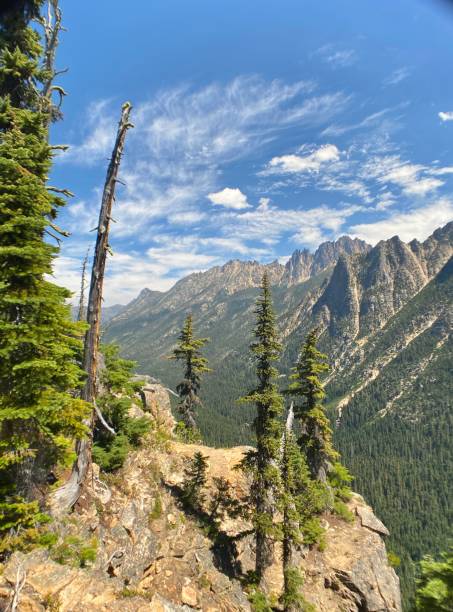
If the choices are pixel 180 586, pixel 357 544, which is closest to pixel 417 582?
pixel 180 586

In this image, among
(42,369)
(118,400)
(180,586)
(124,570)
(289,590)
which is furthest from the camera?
(118,400)

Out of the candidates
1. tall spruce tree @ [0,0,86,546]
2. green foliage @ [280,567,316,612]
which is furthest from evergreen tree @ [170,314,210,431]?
tall spruce tree @ [0,0,86,546]

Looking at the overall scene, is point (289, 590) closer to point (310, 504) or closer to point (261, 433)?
point (310, 504)

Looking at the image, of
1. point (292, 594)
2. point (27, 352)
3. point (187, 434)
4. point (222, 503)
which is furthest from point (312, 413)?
point (27, 352)

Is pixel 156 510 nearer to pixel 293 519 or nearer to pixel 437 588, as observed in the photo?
pixel 293 519

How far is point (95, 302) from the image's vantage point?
41.1 feet

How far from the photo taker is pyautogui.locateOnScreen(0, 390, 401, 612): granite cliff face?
830 centimetres

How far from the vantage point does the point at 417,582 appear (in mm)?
7699

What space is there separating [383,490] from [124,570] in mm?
187380

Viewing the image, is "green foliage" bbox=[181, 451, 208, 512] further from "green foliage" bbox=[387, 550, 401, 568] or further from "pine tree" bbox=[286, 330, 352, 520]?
"green foliage" bbox=[387, 550, 401, 568]

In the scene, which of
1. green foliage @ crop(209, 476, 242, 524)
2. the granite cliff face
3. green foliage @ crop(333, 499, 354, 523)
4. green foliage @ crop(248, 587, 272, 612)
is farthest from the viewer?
green foliage @ crop(333, 499, 354, 523)

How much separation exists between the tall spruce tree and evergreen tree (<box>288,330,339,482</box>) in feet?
55.9

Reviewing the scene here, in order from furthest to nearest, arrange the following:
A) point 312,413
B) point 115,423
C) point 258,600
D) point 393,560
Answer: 1. point 393,560
2. point 312,413
3. point 115,423
4. point 258,600

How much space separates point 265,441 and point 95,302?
11367 millimetres
